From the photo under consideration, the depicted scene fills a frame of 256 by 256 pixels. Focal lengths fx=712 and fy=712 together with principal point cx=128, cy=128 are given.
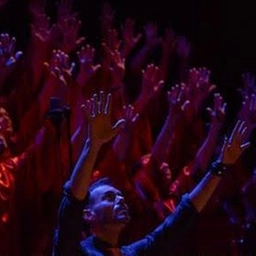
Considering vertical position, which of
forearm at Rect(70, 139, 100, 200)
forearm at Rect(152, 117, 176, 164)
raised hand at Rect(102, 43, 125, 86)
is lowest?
forearm at Rect(152, 117, 176, 164)

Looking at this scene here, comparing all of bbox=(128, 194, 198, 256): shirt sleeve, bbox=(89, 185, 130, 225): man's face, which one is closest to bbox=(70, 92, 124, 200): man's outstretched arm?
bbox=(89, 185, 130, 225): man's face

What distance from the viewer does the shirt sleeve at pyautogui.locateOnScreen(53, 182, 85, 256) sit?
1858 millimetres

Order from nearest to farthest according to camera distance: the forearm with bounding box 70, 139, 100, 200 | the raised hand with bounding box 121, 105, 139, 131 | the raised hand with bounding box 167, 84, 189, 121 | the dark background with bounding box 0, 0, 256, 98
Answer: the forearm with bounding box 70, 139, 100, 200 → the raised hand with bounding box 121, 105, 139, 131 → the raised hand with bounding box 167, 84, 189, 121 → the dark background with bounding box 0, 0, 256, 98

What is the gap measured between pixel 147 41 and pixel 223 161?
104 inches

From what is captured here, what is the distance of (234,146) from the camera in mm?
2270

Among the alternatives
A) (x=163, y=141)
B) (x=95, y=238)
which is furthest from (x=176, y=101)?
(x=95, y=238)

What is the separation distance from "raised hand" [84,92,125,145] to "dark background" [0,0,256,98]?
336 centimetres

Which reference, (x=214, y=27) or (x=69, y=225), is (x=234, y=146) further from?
(x=214, y=27)

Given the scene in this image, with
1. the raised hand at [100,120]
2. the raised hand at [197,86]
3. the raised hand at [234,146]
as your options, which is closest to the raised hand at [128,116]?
the raised hand at [197,86]

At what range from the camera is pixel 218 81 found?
5.37 metres

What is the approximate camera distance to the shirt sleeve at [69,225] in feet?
6.10

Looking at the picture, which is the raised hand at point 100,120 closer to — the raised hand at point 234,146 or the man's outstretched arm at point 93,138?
the man's outstretched arm at point 93,138

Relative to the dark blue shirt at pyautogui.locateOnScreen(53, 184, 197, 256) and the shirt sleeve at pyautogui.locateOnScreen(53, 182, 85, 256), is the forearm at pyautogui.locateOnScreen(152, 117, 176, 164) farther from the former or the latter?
the shirt sleeve at pyautogui.locateOnScreen(53, 182, 85, 256)

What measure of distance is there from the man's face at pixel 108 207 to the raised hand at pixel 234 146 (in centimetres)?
36
